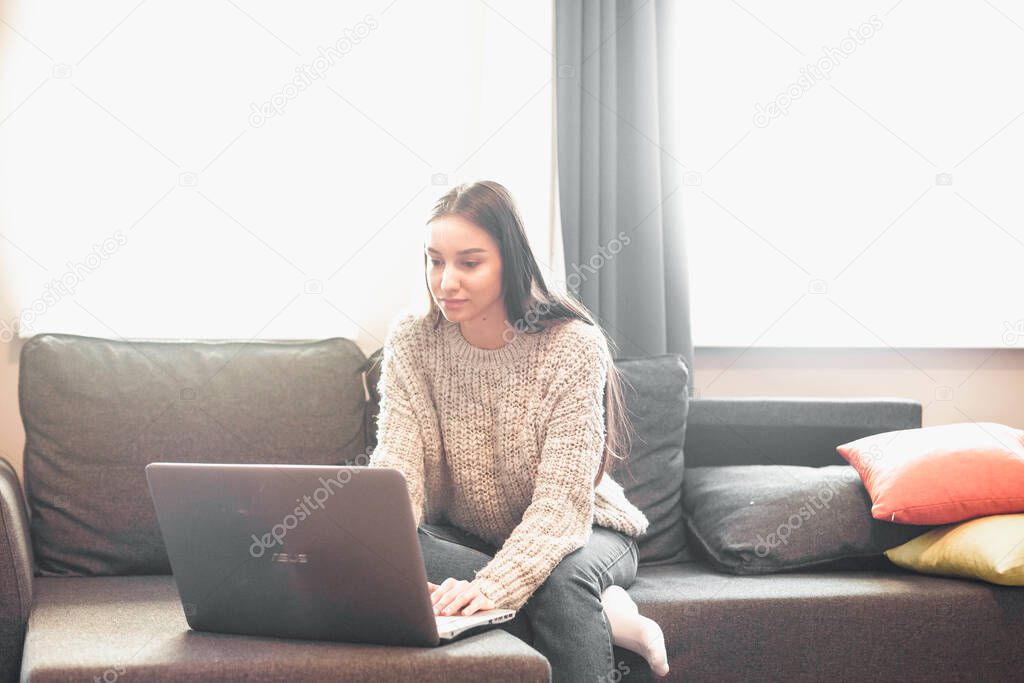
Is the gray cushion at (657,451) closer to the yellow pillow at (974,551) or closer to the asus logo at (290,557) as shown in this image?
the yellow pillow at (974,551)

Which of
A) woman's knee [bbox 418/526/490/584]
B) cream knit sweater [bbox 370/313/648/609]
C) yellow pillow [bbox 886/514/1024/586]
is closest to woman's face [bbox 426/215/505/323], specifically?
cream knit sweater [bbox 370/313/648/609]

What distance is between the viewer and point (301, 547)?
1357mm

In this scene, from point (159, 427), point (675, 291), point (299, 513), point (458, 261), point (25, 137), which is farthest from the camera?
point (675, 291)

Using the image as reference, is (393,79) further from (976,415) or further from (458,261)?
(976,415)

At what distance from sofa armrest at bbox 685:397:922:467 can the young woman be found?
510 millimetres

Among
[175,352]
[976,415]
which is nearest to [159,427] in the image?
[175,352]

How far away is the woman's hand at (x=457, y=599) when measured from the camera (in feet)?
4.91

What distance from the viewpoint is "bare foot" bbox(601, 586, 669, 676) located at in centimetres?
164

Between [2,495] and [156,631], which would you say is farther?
[2,495]

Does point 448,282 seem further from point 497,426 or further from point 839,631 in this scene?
point 839,631

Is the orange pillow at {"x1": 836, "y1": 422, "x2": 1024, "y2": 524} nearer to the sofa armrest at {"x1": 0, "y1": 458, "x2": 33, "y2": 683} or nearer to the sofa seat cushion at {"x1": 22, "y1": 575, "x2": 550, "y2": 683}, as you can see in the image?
the sofa seat cushion at {"x1": 22, "y1": 575, "x2": 550, "y2": 683}

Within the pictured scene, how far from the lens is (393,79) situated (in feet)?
8.38

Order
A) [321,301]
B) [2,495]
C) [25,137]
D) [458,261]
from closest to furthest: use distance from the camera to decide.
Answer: [2,495], [458,261], [25,137], [321,301]

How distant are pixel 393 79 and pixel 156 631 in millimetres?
1503
